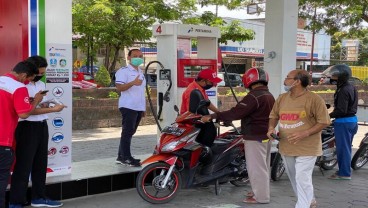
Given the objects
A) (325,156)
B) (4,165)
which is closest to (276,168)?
(325,156)

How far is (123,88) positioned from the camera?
6.67m

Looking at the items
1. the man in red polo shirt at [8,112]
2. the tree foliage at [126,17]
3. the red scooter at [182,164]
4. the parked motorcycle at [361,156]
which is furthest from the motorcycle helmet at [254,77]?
the tree foliage at [126,17]

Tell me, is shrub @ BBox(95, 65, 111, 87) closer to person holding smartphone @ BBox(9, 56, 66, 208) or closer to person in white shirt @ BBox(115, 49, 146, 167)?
person in white shirt @ BBox(115, 49, 146, 167)

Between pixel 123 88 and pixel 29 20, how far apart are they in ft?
5.31

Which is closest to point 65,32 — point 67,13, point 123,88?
point 67,13

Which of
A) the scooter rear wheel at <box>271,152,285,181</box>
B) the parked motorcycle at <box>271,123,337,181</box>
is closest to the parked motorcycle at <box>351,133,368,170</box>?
the parked motorcycle at <box>271,123,337,181</box>

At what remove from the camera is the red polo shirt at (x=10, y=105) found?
4.63m

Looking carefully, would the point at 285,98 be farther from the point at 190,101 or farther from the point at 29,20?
the point at 29,20

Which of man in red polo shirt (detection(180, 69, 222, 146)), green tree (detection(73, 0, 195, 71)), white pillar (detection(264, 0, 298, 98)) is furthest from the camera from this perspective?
green tree (detection(73, 0, 195, 71))

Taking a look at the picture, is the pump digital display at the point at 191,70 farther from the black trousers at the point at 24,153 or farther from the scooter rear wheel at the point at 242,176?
the black trousers at the point at 24,153

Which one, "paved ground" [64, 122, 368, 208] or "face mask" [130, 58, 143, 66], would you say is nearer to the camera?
"paved ground" [64, 122, 368, 208]

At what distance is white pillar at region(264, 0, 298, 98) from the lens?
28.5 feet

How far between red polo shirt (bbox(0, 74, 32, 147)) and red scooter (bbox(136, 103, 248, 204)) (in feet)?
5.32

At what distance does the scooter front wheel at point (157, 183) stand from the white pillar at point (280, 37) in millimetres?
3615
